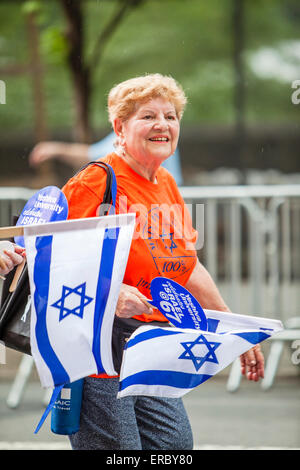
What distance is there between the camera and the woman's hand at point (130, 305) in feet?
9.11

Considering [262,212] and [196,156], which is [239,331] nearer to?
[262,212]

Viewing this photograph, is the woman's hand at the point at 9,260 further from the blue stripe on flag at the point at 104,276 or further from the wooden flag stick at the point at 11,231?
the blue stripe on flag at the point at 104,276

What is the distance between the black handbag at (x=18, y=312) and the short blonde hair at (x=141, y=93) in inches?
9.7

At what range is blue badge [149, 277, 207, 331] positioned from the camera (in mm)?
2762

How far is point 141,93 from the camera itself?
296 centimetres

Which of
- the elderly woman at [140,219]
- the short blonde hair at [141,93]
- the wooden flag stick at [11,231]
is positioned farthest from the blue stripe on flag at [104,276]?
the short blonde hair at [141,93]

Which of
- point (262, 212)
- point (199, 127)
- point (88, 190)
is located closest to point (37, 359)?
point (88, 190)

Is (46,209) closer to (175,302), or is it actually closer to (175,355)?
(175,302)

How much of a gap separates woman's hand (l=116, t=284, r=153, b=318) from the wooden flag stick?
0.39 m

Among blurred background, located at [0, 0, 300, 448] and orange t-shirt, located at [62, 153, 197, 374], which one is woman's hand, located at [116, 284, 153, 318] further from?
blurred background, located at [0, 0, 300, 448]

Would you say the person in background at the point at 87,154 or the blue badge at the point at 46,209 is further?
the person in background at the point at 87,154

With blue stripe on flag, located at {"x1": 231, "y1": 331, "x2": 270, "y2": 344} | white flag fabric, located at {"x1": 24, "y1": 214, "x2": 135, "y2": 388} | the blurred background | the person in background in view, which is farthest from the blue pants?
the blurred background

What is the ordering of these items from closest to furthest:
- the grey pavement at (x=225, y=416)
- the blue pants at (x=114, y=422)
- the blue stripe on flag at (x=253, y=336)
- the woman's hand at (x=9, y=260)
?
the woman's hand at (x=9, y=260), the blue stripe on flag at (x=253, y=336), the blue pants at (x=114, y=422), the grey pavement at (x=225, y=416)

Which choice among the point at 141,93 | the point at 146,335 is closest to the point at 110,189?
the point at 141,93
